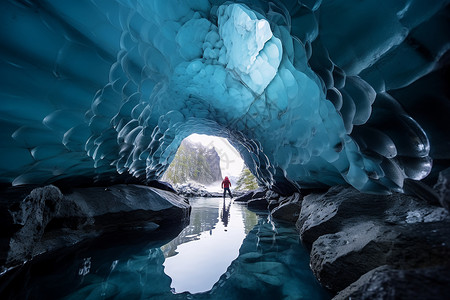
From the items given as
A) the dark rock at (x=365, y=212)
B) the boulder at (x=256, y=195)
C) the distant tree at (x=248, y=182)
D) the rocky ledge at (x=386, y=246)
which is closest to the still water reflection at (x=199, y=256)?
the rocky ledge at (x=386, y=246)

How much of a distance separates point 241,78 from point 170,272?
3087 mm

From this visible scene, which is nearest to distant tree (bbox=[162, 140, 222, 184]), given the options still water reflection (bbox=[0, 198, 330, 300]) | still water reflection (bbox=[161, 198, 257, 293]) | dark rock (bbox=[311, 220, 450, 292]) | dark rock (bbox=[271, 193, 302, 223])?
dark rock (bbox=[271, 193, 302, 223])

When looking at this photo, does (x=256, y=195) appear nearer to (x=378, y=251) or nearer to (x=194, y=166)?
(x=378, y=251)

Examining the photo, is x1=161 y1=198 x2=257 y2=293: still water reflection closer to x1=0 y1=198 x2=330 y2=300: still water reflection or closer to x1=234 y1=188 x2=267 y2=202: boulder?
x1=0 y1=198 x2=330 y2=300: still water reflection

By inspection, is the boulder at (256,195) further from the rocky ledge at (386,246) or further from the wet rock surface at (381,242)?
the wet rock surface at (381,242)

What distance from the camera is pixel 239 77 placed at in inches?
136

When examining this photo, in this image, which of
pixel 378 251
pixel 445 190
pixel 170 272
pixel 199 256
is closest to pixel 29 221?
pixel 170 272

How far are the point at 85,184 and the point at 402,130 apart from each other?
17.1ft

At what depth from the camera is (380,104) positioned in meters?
1.72

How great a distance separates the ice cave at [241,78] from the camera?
1.44 meters

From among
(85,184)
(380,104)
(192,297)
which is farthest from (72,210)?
(380,104)

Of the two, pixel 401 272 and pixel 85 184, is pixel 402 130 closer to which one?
pixel 401 272

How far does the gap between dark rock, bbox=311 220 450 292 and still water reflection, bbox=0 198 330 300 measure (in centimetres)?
22

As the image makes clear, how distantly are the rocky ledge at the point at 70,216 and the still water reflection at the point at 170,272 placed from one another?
26 cm
